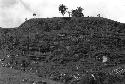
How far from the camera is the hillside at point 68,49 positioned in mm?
91875

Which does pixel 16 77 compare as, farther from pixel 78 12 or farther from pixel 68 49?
pixel 78 12

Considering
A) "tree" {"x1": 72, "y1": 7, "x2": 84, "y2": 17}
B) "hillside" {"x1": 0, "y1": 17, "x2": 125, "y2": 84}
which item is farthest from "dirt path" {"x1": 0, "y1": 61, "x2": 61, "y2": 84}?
"tree" {"x1": 72, "y1": 7, "x2": 84, "y2": 17}

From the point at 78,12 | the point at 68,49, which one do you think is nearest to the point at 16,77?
the point at 68,49

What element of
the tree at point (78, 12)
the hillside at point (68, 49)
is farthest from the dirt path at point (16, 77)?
the tree at point (78, 12)

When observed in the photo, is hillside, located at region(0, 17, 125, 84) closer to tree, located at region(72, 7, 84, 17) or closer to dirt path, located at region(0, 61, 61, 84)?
dirt path, located at region(0, 61, 61, 84)

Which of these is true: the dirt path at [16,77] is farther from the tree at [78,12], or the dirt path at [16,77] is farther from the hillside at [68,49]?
the tree at [78,12]

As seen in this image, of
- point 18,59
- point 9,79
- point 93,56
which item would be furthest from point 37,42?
point 9,79

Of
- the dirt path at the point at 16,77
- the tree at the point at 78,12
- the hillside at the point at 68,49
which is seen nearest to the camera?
the dirt path at the point at 16,77

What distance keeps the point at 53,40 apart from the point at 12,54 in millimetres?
15689

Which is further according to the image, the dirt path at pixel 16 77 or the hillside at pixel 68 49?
the hillside at pixel 68 49

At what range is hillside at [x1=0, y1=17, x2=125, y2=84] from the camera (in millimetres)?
91875

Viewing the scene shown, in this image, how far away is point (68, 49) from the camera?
110 metres

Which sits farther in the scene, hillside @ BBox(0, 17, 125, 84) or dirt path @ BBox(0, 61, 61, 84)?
hillside @ BBox(0, 17, 125, 84)

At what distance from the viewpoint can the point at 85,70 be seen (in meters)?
95.8
